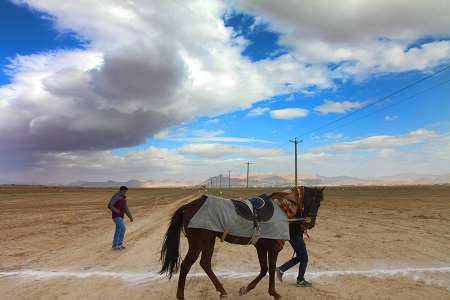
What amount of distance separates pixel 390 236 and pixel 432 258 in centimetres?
420

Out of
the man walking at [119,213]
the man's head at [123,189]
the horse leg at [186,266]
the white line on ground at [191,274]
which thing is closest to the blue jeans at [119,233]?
the man walking at [119,213]

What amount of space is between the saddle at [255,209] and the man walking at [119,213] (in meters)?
6.56

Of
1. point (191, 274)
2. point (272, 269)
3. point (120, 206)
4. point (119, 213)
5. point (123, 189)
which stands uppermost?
point (123, 189)

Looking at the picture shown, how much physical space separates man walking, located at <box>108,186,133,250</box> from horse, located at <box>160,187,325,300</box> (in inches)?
219

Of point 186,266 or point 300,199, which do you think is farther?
point 300,199

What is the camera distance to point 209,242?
296 inches

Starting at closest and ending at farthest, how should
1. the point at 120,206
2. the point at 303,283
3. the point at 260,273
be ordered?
the point at 260,273, the point at 303,283, the point at 120,206

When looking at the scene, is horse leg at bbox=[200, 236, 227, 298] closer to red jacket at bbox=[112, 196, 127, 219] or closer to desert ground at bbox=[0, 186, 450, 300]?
desert ground at bbox=[0, 186, 450, 300]

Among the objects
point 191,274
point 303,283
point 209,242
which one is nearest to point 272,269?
point 303,283

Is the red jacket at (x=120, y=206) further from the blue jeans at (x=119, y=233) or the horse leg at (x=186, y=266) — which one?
the horse leg at (x=186, y=266)

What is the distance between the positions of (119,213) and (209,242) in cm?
689

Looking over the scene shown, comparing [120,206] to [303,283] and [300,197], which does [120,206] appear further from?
[303,283]

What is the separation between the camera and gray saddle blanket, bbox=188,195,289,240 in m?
7.45

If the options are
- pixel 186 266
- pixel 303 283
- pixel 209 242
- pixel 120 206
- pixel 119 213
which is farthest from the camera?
pixel 120 206
